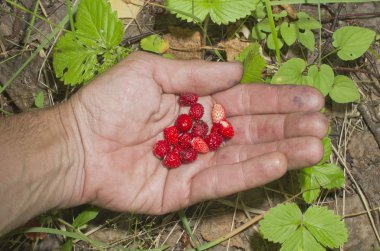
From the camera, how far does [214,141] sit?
303 cm

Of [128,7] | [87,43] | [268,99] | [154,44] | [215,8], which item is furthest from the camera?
[128,7]

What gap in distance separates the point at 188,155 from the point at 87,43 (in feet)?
3.69

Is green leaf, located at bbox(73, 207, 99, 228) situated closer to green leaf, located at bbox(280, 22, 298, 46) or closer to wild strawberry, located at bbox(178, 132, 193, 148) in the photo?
wild strawberry, located at bbox(178, 132, 193, 148)

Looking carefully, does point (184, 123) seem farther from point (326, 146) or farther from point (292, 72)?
point (326, 146)

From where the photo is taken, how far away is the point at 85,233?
11.5ft

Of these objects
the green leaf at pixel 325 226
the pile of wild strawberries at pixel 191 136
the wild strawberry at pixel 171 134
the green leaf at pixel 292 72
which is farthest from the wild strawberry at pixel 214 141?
the green leaf at pixel 325 226

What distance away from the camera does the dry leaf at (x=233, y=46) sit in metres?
3.64

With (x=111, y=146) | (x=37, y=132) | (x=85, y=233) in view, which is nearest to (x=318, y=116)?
(x=111, y=146)

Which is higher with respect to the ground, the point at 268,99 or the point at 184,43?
the point at 184,43

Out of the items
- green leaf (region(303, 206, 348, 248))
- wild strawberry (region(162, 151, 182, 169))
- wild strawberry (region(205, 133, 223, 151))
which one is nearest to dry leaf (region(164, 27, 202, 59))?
wild strawberry (region(205, 133, 223, 151))

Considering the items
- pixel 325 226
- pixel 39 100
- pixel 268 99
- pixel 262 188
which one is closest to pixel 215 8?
pixel 268 99

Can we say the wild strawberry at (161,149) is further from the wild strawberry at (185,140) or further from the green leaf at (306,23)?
the green leaf at (306,23)

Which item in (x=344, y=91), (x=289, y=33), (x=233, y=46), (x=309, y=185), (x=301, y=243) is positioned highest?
(x=289, y=33)

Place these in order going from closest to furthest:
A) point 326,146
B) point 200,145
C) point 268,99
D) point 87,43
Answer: point 268,99 < point 200,145 < point 326,146 < point 87,43
